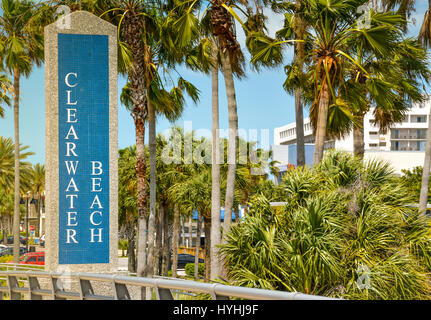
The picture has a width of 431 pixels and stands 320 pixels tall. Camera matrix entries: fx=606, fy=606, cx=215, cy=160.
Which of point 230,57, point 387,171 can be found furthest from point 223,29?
point 387,171

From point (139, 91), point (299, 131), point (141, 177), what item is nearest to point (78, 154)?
point (139, 91)

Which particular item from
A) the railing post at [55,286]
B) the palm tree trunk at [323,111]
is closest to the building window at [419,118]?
the palm tree trunk at [323,111]

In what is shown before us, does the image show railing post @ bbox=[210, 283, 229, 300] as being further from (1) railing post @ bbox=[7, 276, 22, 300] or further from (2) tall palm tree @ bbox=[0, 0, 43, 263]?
(2) tall palm tree @ bbox=[0, 0, 43, 263]

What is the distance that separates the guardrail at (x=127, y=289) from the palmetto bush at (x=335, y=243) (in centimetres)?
349

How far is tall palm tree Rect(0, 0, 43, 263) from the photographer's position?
27.3 meters

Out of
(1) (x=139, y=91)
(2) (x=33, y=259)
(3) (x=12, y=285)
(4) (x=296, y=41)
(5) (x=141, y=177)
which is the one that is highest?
(4) (x=296, y=41)

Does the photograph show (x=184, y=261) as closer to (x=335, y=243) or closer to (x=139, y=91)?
(x=139, y=91)

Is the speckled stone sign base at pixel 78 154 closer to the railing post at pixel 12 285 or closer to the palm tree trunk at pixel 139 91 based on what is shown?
the railing post at pixel 12 285

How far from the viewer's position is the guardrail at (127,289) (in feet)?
17.6

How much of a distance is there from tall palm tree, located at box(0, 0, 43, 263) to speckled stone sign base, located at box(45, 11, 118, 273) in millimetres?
9088

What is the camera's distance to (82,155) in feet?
48.1

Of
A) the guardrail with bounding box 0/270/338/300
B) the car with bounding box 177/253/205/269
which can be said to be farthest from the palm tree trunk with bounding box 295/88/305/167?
the car with bounding box 177/253/205/269

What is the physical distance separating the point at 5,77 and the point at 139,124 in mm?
24573

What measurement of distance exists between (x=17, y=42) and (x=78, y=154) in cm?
1514
